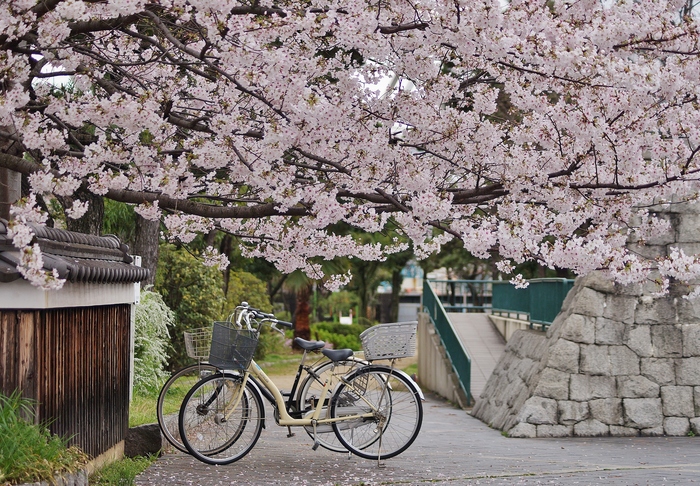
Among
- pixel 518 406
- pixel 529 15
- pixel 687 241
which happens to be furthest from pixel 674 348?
pixel 529 15

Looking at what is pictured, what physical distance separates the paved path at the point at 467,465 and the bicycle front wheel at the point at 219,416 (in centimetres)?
17

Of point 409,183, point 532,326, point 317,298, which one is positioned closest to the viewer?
point 409,183

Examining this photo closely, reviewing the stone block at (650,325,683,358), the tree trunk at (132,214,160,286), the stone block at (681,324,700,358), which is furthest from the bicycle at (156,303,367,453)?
the tree trunk at (132,214,160,286)

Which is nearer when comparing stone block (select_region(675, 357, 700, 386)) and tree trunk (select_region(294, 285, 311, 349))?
stone block (select_region(675, 357, 700, 386))

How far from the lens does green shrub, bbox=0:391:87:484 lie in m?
5.19

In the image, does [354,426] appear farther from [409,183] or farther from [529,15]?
[529,15]

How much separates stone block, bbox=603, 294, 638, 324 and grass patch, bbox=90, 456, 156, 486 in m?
6.05

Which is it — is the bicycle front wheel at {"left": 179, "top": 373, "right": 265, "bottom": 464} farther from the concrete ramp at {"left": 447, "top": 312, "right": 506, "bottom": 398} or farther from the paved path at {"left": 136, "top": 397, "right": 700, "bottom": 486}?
the concrete ramp at {"left": 447, "top": 312, "right": 506, "bottom": 398}

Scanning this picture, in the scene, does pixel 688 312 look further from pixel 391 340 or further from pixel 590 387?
pixel 391 340

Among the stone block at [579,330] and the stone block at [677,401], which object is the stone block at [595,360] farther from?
the stone block at [677,401]

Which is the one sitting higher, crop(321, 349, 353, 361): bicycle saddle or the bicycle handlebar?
the bicycle handlebar

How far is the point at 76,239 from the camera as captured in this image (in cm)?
716

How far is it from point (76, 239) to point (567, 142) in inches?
156

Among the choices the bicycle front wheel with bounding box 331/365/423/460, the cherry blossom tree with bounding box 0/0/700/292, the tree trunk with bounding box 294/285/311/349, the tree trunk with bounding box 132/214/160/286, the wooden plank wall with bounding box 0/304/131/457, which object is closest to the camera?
the wooden plank wall with bounding box 0/304/131/457
